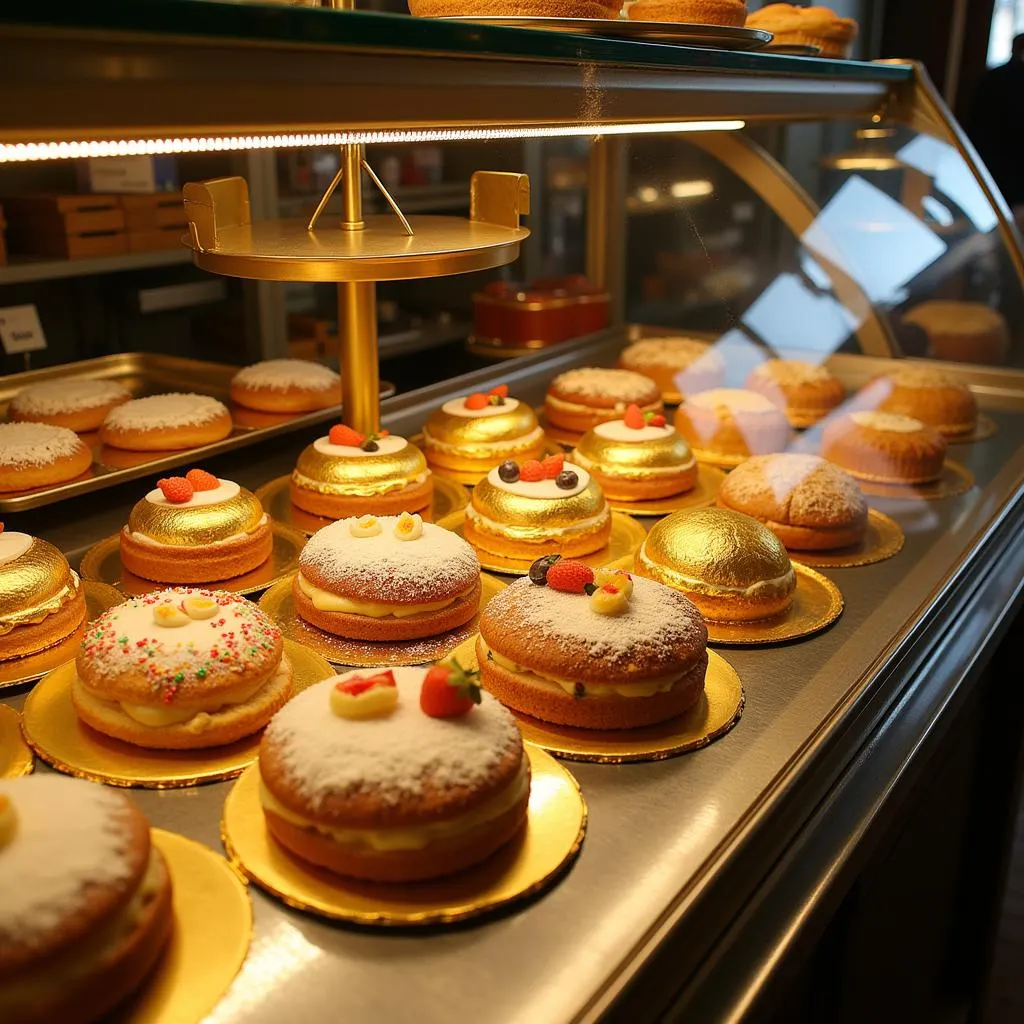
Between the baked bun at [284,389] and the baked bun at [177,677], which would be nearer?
the baked bun at [177,677]

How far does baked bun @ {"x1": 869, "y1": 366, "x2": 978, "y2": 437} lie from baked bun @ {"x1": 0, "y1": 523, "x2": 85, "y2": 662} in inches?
76.0

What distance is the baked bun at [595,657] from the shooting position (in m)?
1.34

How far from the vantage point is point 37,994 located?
85 cm

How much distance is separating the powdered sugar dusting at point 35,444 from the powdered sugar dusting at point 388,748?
3.38 feet

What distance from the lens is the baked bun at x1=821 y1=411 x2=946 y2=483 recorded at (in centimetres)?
229

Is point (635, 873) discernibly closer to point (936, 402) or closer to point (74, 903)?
point (74, 903)

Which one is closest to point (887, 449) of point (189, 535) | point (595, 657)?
point (595, 657)

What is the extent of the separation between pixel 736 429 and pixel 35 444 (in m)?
1.48

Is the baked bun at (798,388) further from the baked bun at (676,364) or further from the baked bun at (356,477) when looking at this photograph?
the baked bun at (356,477)

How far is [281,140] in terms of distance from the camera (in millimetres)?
1230

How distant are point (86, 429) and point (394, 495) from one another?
2.56 feet

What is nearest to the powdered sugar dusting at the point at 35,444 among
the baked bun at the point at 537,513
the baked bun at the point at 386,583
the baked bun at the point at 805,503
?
the baked bun at the point at 386,583

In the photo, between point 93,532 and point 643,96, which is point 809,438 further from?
point 93,532

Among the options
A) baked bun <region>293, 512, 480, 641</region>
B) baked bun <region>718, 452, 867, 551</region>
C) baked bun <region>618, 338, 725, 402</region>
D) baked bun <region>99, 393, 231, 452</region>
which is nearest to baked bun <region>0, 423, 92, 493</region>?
baked bun <region>99, 393, 231, 452</region>
